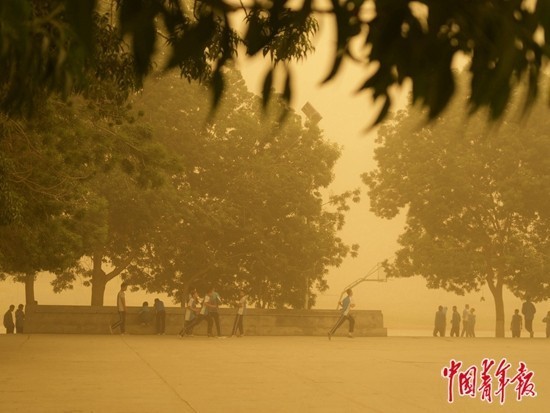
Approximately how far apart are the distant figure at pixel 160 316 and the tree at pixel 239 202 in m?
3.87

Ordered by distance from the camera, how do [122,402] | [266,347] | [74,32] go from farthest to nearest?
[266,347] < [122,402] < [74,32]

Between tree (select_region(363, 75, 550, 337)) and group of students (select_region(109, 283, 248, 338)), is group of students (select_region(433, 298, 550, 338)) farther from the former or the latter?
group of students (select_region(109, 283, 248, 338))

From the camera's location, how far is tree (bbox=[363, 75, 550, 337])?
111 ft

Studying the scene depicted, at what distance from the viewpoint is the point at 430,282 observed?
36688 mm

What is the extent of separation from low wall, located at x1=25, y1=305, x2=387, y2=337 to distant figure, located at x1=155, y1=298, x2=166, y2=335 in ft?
1.41

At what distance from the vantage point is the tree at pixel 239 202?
30.0 meters

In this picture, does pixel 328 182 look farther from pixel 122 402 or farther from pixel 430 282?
pixel 122 402

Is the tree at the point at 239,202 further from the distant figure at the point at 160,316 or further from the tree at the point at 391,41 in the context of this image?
the tree at the point at 391,41

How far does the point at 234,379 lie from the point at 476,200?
23698 millimetres

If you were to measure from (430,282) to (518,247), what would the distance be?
164 inches

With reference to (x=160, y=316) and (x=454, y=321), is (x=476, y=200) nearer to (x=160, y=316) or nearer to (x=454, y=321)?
(x=454, y=321)

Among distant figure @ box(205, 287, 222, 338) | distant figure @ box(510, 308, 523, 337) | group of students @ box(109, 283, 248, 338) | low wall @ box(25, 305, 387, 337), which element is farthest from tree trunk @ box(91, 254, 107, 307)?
distant figure @ box(510, 308, 523, 337)

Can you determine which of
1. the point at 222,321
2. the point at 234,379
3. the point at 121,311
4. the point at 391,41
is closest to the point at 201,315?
the point at 121,311

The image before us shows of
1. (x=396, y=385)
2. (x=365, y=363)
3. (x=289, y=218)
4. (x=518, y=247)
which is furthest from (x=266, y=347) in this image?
(x=518, y=247)
